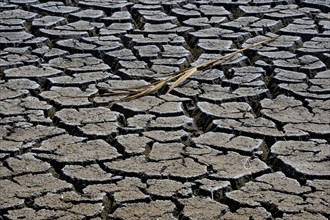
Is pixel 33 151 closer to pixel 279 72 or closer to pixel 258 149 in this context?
pixel 258 149

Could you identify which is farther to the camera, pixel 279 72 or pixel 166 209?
pixel 279 72

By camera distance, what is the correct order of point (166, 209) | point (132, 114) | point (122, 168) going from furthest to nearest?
1. point (132, 114)
2. point (122, 168)
3. point (166, 209)

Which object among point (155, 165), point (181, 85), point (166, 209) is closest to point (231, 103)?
point (181, 85)

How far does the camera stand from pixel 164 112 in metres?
4.37

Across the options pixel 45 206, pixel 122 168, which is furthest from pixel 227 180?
pixel 45 206

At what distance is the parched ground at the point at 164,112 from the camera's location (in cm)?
355

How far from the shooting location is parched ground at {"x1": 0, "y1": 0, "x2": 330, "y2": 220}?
3551 mm

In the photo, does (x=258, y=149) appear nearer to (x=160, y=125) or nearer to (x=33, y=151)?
(x=160, y=125)

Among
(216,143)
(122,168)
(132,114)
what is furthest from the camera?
(132,114)

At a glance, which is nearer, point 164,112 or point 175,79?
point 164,112

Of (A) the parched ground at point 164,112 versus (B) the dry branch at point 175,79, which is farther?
(B) the dry branch at point 175,79

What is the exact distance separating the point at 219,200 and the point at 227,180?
148 mm

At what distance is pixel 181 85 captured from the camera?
15.6 ft

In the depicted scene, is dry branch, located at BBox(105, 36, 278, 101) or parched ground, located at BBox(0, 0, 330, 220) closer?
parched ground, located at BBox(0, 0, 330, 220)
